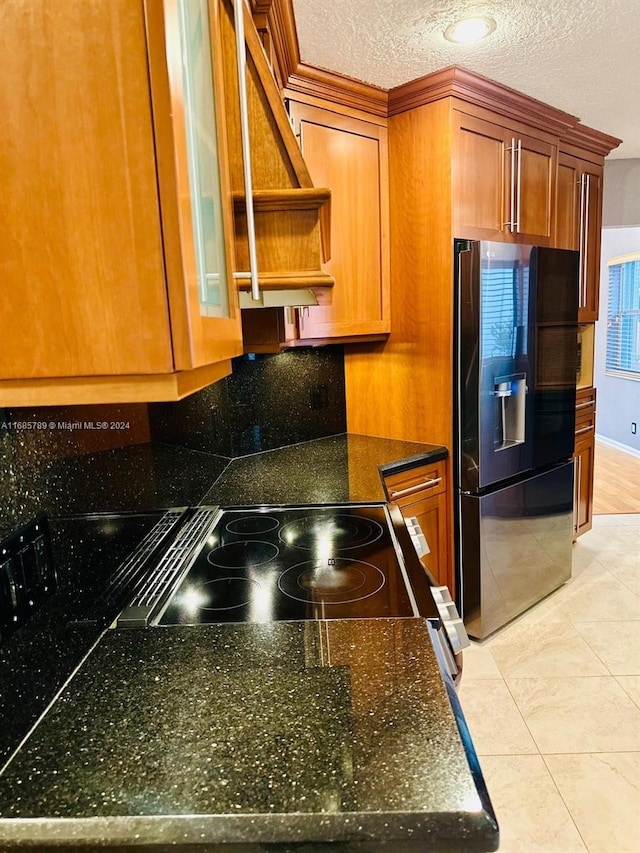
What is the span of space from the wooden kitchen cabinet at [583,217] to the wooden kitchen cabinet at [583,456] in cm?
51

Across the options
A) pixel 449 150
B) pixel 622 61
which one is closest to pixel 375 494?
pixel 449 150

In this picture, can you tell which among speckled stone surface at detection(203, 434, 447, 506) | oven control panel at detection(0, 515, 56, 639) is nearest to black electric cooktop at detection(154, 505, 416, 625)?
speckled stone surface at detection(203, 434, 447, 506)

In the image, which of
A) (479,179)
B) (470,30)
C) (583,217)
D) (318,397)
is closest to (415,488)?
(318,397)

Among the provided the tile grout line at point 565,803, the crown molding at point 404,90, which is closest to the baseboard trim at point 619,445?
the crown molding at point 404,90

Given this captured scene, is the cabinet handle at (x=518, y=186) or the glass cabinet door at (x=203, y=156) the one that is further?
the cabinet handle at (x=518, y=186)

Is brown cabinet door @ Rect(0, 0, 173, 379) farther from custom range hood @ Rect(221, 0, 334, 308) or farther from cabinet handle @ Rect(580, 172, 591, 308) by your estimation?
cabinet handle @ Rect(580, 172, 591, 308)

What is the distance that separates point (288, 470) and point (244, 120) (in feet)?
5.04

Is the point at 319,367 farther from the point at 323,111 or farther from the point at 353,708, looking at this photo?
the point at 353,708

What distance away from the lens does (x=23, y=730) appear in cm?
74

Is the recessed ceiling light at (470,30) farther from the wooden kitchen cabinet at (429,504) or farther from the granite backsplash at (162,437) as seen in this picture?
the wooden kitchen cabinet at (429,504)

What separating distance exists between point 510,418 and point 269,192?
1.86m

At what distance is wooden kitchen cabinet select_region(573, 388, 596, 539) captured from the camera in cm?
336

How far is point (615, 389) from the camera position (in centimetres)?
601

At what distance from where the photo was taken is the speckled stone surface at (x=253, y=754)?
610mm
